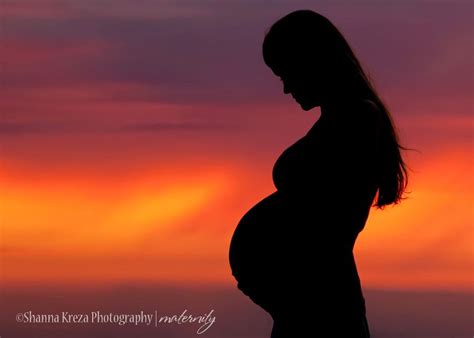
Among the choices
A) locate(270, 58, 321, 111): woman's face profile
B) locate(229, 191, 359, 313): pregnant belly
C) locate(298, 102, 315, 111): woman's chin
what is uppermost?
locate(270, 58, 321, 111): woman's face profile

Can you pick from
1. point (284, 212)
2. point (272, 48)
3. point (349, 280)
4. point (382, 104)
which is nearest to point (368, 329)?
point (349, 280)

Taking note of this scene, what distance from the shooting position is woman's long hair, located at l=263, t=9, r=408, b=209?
11.4 ft

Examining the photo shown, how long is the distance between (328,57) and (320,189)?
0.50 meters

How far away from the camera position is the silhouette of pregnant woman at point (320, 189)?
3.35 metres

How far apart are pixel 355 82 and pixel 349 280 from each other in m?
0.72

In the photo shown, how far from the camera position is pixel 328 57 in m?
3.49

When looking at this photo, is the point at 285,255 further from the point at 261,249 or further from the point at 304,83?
the point at 304,83

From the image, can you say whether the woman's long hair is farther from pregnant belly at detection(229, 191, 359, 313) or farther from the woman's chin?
pregnant belly at detection(229, 191, 359, 313)

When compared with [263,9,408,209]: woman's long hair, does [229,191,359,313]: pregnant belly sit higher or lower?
lower

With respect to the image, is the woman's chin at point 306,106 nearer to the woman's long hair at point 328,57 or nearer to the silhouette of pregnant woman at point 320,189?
the silhouette of pregnant woman at point 320,189

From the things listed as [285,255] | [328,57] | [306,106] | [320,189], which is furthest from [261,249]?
[328,57]

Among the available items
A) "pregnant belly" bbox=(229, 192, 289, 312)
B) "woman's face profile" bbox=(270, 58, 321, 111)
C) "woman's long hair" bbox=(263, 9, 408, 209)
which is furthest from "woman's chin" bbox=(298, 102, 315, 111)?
"pregnant belly" bbox=(229, 192, 289, 312)

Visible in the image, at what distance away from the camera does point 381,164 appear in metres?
3.50

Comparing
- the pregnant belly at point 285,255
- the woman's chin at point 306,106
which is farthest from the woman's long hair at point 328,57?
the pregnant belly at point 285,255
